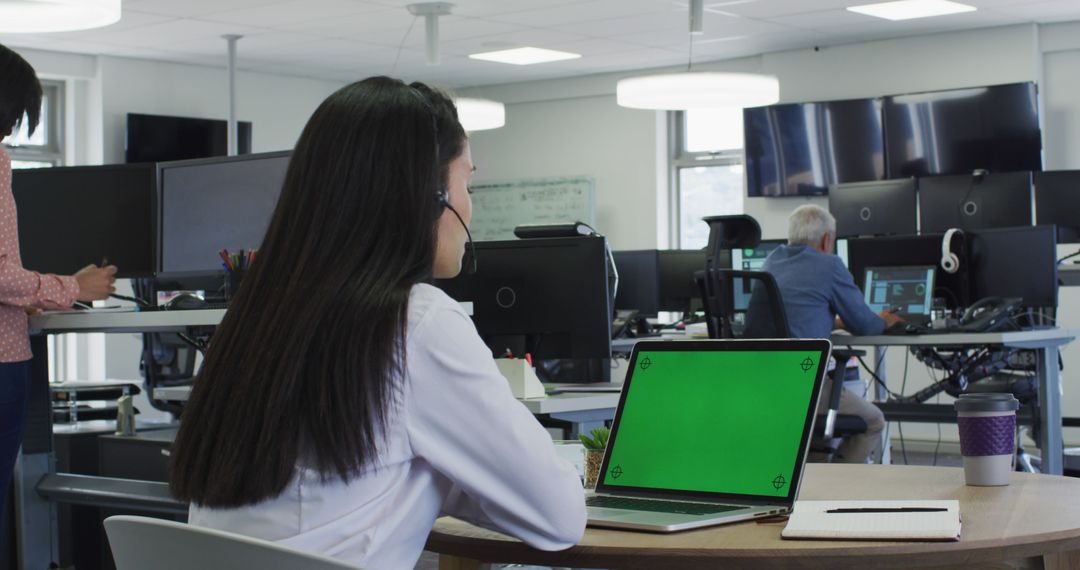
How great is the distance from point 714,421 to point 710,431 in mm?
13

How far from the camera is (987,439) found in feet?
5.31

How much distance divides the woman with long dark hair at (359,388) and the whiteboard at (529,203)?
330 inches

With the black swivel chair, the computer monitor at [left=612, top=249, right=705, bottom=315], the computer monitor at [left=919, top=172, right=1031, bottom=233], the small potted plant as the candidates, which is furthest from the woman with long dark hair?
the computer monitor at [left=612, top=249, right=705, bottom=315]

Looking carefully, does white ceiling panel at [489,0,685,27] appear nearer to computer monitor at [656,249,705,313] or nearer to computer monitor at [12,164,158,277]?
computer monitor at [656,249,705,313]

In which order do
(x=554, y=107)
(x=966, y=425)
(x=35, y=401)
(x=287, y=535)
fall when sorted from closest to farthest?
1. (x=287, y=535)
2. (x=966, y=425)
3. (x=35, y=401)
4. (x=554, y=107)

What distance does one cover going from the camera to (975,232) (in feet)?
17.0

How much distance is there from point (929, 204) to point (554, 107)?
4652 millimetres

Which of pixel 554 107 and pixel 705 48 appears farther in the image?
pixel 554 107

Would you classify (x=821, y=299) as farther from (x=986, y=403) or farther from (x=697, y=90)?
(x=986, y=403)

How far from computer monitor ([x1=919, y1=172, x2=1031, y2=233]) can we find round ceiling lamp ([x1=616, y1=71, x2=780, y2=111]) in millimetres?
932

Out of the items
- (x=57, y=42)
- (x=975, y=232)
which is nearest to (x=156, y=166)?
(x=975, y=232)

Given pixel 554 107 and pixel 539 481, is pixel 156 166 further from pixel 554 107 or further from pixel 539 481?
pixel 554 107

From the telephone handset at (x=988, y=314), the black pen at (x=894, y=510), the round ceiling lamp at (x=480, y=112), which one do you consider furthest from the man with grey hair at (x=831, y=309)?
the black pen at (x=894, y=510)

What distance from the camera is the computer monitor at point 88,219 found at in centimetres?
371
